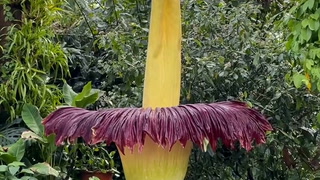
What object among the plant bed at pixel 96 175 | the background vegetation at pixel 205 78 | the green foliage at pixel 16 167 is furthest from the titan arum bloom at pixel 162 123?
the plant bed at pixel 96 175

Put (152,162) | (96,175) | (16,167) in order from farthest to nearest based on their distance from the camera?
(96,175)
(16,167)
(152,162)

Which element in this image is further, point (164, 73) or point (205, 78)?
point (205, 78)

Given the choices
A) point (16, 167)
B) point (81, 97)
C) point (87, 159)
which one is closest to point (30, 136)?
point (16, 167)

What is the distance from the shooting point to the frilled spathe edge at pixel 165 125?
4.93ft

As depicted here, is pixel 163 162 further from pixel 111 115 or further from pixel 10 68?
pixel 10 68

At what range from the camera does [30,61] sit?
289 cm

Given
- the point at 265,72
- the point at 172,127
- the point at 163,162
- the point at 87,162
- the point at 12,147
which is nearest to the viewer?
the point at 172,127

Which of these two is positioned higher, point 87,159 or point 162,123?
point 162,123

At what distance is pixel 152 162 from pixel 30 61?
1504mm

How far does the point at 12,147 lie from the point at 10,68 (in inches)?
22.5

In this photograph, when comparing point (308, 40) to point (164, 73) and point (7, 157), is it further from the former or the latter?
point (7, 157)

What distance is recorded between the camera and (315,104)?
2824 mm

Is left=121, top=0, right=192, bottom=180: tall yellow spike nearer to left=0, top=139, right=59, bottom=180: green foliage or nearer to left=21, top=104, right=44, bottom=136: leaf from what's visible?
A: left=0, top=139, right=59, bottom=180: green foliage

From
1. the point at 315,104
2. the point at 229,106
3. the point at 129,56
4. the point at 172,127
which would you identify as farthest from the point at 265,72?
the point at 172,127
